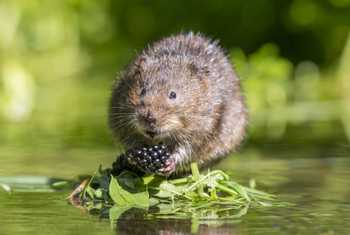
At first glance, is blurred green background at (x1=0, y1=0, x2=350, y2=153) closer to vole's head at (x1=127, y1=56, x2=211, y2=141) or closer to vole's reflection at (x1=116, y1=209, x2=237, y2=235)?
vole's head at (x1=127, y1=56, x2=211, y2=141)

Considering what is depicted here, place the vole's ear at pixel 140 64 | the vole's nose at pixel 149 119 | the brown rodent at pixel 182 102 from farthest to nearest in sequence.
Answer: the vole's ear at pixel 140 64 < the brown rodent at pixel 182 102 < the vole's nose at pixel 149 119

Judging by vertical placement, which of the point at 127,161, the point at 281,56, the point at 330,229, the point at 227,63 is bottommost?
the point at 330,229

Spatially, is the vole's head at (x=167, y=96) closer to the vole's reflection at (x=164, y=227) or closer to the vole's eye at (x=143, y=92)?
the vole's eye at (x=143, y=92)

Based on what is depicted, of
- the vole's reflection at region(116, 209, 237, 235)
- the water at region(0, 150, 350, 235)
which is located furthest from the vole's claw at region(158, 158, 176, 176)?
the vole's reflection at region(116, 209, 237, 235)

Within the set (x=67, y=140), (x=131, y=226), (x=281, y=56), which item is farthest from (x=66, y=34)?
(x=131, y=226)

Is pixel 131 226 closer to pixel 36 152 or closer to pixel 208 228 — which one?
pixel 208 228

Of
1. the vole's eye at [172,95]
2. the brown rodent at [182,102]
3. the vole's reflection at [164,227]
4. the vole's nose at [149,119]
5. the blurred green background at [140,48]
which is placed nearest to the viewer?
the vole's reflection at [164,227]

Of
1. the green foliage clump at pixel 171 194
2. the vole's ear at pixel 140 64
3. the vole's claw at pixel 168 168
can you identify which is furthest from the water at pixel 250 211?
the vole's ear at pixel 140 64

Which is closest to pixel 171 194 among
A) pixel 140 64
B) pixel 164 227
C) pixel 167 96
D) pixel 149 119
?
pixel 149 119
